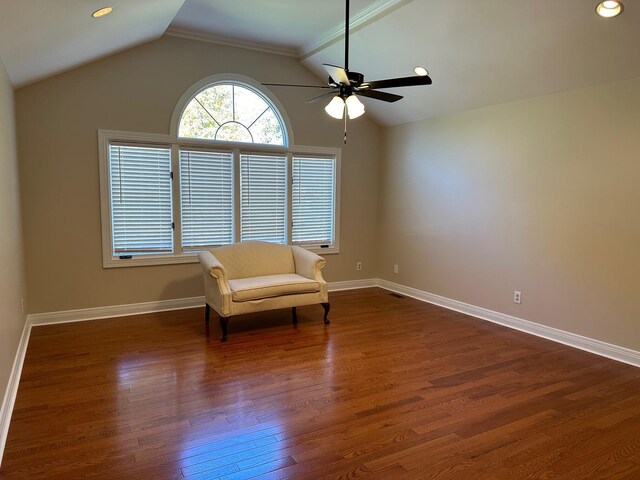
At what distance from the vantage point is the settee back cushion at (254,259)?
4.69 m

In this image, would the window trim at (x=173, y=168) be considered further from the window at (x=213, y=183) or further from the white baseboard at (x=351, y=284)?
the white baseboard at (x=351, y=284)

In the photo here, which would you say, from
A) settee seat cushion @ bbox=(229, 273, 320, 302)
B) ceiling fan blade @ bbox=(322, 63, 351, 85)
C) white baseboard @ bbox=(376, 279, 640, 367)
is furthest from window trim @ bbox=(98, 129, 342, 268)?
ceiling fan blade @ bbox=(322, 63, 351, 85)

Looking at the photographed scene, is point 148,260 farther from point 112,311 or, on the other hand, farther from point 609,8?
point 609,8

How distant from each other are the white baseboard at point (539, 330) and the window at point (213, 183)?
1.54m

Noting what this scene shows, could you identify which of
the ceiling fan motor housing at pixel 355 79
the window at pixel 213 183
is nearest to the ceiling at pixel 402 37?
the window at pixel 213 183

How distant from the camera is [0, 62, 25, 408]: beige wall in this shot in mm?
2754

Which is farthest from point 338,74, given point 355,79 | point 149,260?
point 149,260

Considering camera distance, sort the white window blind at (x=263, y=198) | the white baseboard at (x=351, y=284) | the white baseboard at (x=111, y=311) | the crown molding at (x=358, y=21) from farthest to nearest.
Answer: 1. the white baseboard at (x=351, y=284)
2. the white window blind at (x=263, y=198)
3. the white baseboard at (x=111, y=311)
4. the crown molding at (x=358, y=21)

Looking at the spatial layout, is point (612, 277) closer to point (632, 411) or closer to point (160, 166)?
point (632, 411)

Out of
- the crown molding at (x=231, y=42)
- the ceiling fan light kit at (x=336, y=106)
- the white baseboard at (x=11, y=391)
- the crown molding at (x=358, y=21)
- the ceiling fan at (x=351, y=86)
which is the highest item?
the crown molding at (x=231, y=42)

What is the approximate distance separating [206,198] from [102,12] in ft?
7.91

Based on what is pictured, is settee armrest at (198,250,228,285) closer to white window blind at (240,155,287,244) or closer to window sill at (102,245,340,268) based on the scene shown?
window sill at (102,245,340,268)

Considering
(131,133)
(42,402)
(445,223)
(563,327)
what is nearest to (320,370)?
(42,402)

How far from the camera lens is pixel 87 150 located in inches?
179
